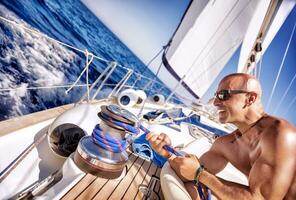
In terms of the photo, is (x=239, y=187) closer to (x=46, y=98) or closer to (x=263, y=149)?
(x=263, y=149)

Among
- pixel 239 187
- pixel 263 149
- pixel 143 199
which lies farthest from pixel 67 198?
pixel 263 149

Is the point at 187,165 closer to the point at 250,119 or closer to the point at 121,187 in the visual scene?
the point at 121,187

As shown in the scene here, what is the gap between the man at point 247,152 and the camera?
1499 millimetres

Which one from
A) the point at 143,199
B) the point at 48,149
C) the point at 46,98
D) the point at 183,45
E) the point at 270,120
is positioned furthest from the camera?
the point at 183,45

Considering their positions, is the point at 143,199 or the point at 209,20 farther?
the point at 209,20

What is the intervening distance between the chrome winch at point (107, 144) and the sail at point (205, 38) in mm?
5445

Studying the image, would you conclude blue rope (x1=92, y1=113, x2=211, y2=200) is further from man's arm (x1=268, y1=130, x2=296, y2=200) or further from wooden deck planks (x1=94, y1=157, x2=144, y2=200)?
man's arm (x1=268, y1=130, x2=296, y2=200)

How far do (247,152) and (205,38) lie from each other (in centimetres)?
551

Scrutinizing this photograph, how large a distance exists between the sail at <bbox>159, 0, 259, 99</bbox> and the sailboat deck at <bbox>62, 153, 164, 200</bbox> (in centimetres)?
489

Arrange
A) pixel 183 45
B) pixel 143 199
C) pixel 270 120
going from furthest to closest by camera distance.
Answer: pixel 183 45, pixel 270 120, pixel 143 199

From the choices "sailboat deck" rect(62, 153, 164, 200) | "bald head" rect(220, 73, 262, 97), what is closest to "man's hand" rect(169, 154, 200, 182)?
"sailboat deck" rect(62, 153, 164, 200)

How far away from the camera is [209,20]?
6926mm

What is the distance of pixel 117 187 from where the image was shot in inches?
68.4

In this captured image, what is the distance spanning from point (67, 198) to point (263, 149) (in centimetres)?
124
